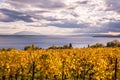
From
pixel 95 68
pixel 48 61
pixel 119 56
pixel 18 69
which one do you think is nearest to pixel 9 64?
pixel 18 69

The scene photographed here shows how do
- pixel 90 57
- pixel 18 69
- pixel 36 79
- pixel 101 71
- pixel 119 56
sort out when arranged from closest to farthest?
pixel 101 71
pixel 90 57
pixel 18 69
pixel 119 56
pixel 36 79

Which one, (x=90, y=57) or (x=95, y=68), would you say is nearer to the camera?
(x=95, y=68)

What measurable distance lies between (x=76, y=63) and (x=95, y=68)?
17.7ft

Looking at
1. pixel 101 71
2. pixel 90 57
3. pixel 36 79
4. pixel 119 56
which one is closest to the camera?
pixel 101 71

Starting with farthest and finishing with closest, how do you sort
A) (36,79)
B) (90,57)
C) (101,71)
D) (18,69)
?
1. (36,79)
2. (18,69)
3. (90,57)
4. (101,71)

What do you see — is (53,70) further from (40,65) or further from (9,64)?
(9,64)

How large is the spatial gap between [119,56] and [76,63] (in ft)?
32.7

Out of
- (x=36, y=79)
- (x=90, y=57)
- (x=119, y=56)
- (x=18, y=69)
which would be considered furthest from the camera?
(x=36, y=79)

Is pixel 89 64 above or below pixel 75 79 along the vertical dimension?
above

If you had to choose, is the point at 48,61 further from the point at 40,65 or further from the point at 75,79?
the point at 75,79

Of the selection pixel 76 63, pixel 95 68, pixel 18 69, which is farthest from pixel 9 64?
pixel 95 68

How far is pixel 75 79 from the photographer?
171 ft

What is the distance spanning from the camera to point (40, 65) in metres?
41.2

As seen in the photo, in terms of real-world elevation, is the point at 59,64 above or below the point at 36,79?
above
